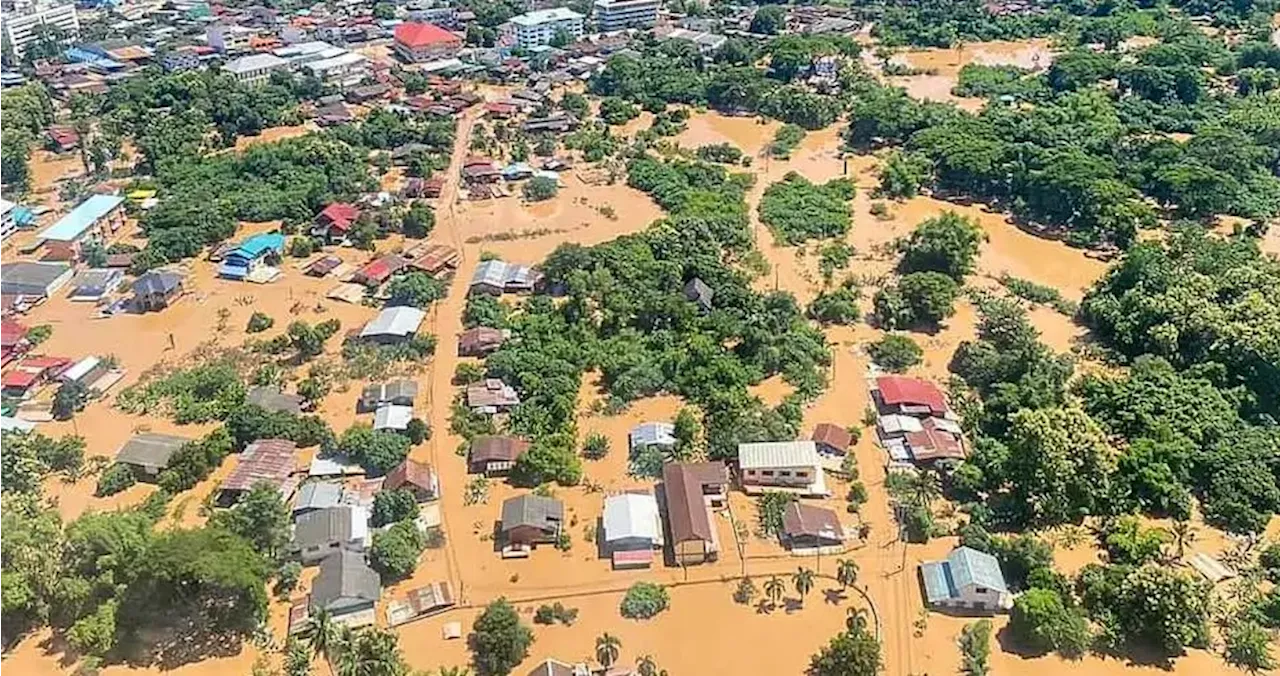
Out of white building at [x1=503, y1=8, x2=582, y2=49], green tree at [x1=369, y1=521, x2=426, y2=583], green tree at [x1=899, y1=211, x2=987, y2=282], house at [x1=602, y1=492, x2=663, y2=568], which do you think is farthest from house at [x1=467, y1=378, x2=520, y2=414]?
white building at [x1=503, y1=8, x2=582, y2=49]

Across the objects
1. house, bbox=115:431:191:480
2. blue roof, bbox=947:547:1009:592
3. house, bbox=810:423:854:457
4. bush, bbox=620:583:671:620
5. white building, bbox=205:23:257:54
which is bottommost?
bush, bbox=620:583:671:620

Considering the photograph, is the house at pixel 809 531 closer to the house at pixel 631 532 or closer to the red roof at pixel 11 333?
the house at pixel 631 532

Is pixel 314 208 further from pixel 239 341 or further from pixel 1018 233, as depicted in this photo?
pixel 1018 233

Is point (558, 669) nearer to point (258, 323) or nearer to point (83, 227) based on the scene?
point (258, 323)

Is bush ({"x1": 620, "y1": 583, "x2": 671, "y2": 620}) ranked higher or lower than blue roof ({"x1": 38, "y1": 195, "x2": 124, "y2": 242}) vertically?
lower

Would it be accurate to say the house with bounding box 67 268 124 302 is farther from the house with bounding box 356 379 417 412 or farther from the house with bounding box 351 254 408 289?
the house with bounding box 356 379 417 412

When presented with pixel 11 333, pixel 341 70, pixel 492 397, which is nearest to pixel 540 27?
pixel 341 70

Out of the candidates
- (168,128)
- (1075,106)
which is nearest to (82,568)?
(168,128)
